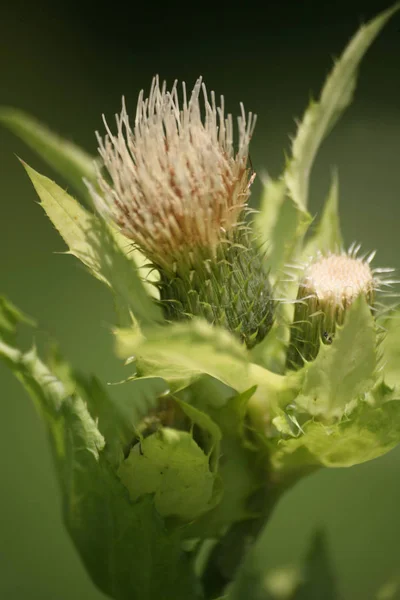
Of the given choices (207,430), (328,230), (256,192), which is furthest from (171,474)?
(256,192)

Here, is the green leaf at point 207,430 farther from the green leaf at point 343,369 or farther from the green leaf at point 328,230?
the green leaf at point 328,230

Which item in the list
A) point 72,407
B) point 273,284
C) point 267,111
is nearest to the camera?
point 72,407

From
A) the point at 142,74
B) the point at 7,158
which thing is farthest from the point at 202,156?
the point at 142,74

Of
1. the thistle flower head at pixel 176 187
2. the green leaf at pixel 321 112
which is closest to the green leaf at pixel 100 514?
the thistle flower head at pixel 176 187

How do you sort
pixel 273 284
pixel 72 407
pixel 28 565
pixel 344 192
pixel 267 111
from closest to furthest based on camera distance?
pixel 72 407
pixel 273 284
pixel 28 565
pixel 344 192
pixel 267 111

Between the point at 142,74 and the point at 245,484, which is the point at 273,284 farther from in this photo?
the point at 142,74

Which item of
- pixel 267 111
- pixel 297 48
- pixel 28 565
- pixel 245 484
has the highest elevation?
pixel 297 48

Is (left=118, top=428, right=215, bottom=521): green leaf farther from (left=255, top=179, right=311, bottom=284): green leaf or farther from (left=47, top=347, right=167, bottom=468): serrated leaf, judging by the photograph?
(left=255, top=179, right=311, bottom=284): green leaf
